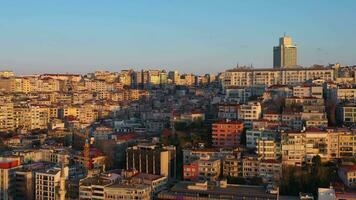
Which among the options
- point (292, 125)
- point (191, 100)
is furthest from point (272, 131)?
point (191, 100)

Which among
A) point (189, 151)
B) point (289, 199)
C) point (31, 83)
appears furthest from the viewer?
point (31, 83)

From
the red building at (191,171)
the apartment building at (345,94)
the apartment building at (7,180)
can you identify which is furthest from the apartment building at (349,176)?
the apartment building at (7,180)

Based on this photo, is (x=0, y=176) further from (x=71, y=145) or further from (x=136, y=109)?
(x=136, y=109)

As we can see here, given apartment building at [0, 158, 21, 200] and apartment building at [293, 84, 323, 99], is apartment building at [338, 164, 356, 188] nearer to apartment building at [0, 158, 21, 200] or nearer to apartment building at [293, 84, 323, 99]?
apartment building at [0, 158, 21, 200]

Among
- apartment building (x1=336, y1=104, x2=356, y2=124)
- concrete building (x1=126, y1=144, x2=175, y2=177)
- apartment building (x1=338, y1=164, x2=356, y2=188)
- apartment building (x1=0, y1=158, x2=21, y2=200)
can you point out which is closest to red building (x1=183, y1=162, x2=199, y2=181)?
concrete building (x1=126, y1=144, x2=175, y2=177)

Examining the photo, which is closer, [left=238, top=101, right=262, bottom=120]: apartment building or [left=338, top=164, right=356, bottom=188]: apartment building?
[left=338, top=164, right=356, bottom=188]: apartment building

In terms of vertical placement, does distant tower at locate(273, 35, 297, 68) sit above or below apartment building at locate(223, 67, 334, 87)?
above
